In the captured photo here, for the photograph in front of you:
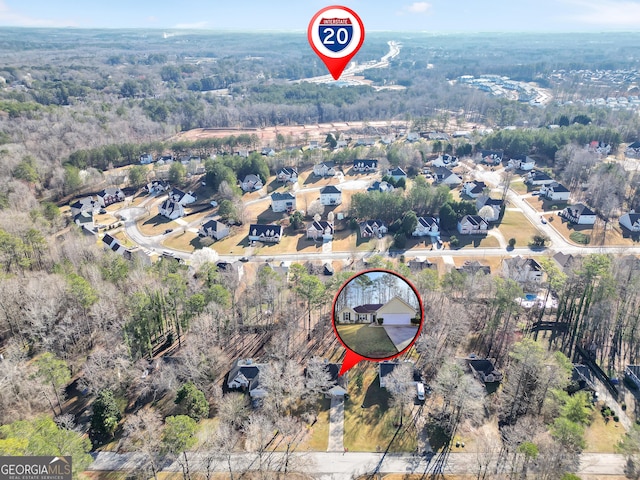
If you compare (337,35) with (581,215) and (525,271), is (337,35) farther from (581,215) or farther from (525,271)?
(581,215)

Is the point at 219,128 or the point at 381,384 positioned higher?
the point at 219,128

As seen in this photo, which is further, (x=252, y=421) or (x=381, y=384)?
(x=381, y=384)

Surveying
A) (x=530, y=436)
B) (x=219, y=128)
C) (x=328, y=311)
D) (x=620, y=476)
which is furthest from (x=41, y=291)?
(x=219, y=128)

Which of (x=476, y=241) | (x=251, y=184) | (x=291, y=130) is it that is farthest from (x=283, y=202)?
(x=291, y=130)

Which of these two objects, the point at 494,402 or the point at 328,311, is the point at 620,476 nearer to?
the point at 494,402

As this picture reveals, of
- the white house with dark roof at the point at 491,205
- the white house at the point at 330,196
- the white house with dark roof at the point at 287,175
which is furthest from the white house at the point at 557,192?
the white house with dark roof at the point at 287,175

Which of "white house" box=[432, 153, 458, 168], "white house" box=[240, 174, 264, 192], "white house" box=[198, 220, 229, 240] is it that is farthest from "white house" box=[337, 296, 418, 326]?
"white house" box=[432, 153, 458, 168]
